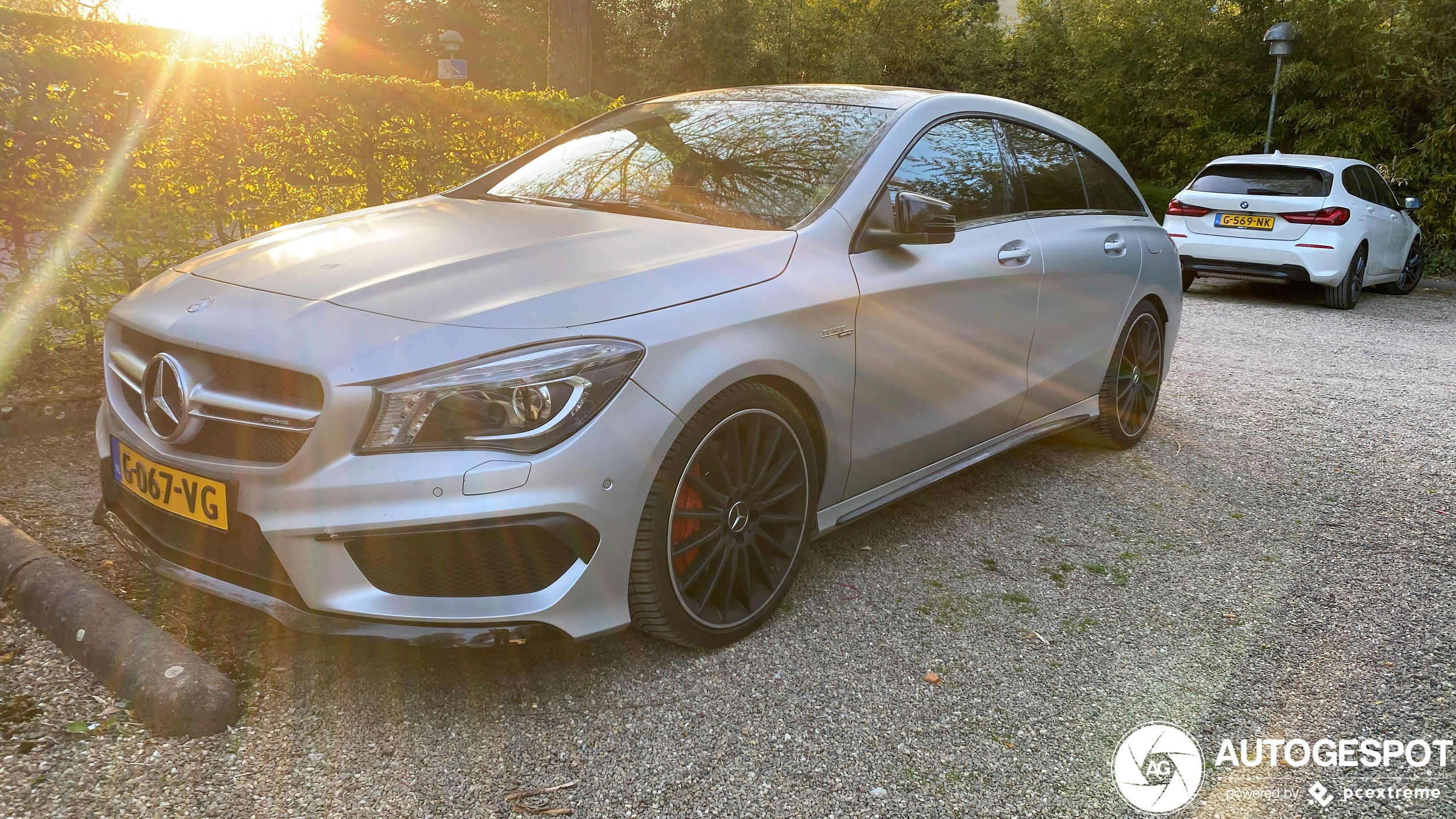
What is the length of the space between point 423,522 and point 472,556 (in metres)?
0.14

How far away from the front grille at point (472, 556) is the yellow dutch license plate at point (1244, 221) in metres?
9.70

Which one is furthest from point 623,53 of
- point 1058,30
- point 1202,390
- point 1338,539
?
point 1338,539

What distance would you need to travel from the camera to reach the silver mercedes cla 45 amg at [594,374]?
7.55ft

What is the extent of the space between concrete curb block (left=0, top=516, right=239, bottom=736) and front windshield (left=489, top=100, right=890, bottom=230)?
1.77 metres

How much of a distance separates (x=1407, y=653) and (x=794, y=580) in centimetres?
183

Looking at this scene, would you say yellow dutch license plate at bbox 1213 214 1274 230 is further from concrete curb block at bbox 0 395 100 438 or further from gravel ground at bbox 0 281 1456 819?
concrete curb block at bbox 0 395 100 438

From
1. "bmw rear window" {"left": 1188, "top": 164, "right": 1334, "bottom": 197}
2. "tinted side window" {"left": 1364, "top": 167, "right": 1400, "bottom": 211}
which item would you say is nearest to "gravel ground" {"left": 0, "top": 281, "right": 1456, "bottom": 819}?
"bmw rear window" {"left": 1188, "top": 164, "right": 1334, "bottom": 197}

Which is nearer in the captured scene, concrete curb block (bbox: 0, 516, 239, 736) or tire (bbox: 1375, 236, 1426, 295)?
concrete curb block (bbox: 0, 516, 239, 736)

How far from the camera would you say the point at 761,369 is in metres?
2.77

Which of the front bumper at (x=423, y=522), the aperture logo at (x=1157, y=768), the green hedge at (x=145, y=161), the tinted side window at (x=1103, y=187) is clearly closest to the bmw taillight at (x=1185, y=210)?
the tinted side window at (x=1103, y=187)

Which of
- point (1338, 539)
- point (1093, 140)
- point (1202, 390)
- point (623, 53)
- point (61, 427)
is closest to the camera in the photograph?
point (1338, 539)

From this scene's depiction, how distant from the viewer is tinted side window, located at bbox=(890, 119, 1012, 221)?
3.53 metres

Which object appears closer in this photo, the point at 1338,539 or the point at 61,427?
the point at 1338,539

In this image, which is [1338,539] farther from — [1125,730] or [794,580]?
[794,580]
